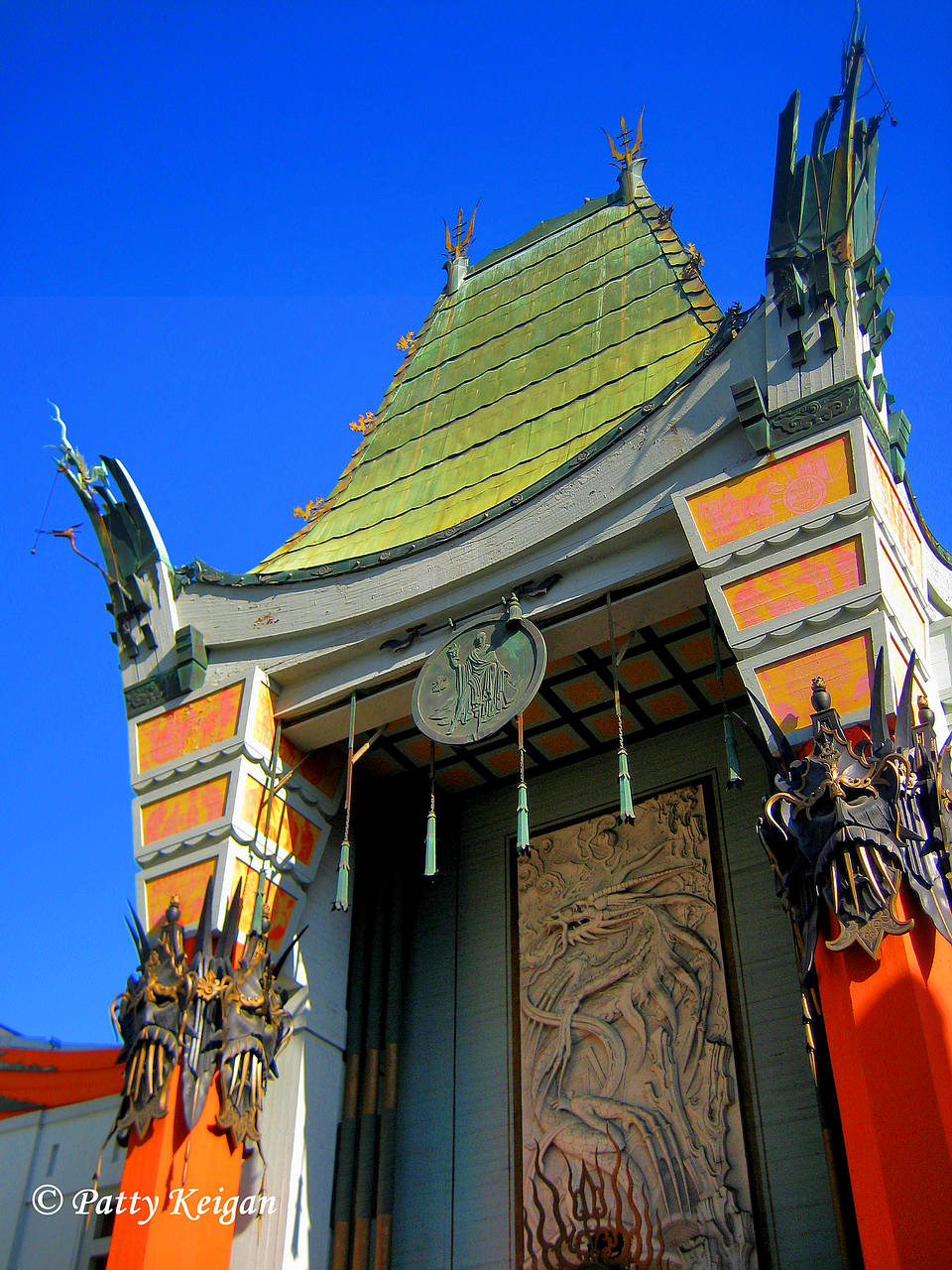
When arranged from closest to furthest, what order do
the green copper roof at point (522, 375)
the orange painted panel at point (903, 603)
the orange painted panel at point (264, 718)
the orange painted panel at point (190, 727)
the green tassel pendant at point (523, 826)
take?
1. the orange painted panel at point (903, 603)
2. the green tassel pendant at point (523, 826)
3. the orange painted panel at point (264, 718)
4. the orange painted panel at point (190, 727)
5. the green copper roof at point (522, 375)

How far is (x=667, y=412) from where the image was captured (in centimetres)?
1025

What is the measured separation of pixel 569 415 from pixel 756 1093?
6.22m

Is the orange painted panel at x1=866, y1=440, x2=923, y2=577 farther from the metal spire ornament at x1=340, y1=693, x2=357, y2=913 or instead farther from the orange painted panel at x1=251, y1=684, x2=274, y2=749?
the orange painted panel at x1=251, y1=684, x2=274, y2=749

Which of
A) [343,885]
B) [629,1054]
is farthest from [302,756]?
[629,1054]

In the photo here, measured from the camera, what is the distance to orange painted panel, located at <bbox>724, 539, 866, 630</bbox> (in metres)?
8.68

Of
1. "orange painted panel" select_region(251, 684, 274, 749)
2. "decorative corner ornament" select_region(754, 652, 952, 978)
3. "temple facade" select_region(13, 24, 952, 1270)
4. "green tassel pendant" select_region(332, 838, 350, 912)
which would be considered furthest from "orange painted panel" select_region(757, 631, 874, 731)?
"orange painted panel" select_region(251, 684, 274, 749)

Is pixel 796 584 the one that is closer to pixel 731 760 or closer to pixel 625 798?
pixel 731 760

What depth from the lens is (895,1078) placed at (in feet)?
22.3

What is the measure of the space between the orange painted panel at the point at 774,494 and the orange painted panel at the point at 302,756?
4.13 meters

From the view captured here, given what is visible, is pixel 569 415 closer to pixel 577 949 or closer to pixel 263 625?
pixel 263 625

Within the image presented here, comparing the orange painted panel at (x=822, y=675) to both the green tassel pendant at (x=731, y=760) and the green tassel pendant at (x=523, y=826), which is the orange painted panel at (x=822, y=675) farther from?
the green tassel pendant at (x=523, y=826)

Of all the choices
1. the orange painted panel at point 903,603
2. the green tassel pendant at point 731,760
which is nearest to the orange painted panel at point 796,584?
the orange painted panel at point 903,603

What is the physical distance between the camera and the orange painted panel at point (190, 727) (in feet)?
37.1

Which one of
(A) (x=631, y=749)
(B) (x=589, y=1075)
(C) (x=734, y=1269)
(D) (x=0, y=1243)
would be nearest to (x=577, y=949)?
(B) (x=589, y=1075)
